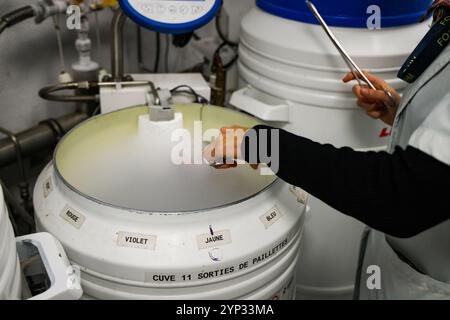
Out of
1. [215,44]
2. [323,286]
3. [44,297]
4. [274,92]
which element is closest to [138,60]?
[215,44]

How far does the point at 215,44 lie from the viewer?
1.48 metres

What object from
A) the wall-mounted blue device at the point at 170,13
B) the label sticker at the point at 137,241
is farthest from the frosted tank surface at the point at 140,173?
the wall-mounted blue device at the point at 170,13

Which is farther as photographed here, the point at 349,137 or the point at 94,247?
the point at 349,137

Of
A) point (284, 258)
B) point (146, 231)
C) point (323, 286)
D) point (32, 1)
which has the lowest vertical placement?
point (323, 286)

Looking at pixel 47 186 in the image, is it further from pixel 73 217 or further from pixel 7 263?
pixel 7 263

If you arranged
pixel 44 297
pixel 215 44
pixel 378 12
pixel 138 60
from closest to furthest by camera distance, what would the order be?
pixel 44 297, pixel 378 12, pixel 215 44, pixel 138 60

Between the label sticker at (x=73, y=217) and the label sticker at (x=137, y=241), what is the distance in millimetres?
77

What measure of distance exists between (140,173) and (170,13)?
353mm

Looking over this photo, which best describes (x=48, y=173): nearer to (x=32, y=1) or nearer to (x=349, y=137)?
(x=32, y=1)

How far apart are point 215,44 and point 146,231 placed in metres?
0.93

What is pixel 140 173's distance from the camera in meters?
0.88

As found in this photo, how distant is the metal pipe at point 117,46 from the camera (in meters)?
1.09

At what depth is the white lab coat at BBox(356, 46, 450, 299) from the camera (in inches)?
23.4

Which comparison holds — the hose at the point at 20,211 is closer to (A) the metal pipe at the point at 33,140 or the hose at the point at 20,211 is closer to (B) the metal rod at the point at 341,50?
(A) the metal pipe at the point at 33,140
